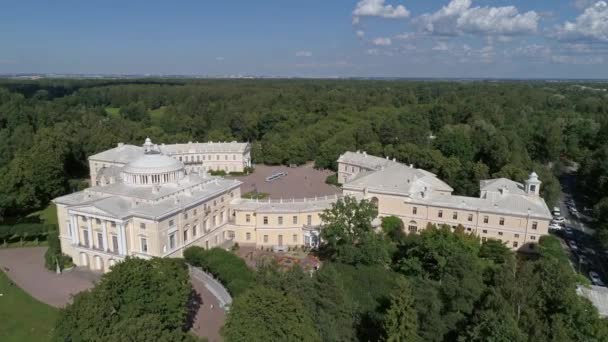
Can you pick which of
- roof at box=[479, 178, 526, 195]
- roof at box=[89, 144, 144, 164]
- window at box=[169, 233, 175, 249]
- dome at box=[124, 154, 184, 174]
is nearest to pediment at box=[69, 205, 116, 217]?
→ window at box=[169, 233, 175, 249]

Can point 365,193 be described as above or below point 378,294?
above

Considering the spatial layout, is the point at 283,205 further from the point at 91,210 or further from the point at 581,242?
the point at 581,242

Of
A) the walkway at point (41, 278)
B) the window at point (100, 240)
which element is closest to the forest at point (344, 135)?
the walkway at point (41, 278)

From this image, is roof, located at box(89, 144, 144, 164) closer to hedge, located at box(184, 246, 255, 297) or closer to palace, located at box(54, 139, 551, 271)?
palace, located at box(54, 139, 551, 271)

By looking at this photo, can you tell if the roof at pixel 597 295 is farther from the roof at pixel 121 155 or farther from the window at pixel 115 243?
the roof at pixel 121 155

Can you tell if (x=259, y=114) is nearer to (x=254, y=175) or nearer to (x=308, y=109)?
(x=308, y=109)

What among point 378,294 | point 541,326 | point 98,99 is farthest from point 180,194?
point 98,99
